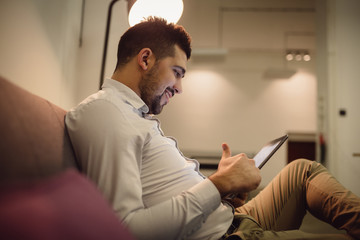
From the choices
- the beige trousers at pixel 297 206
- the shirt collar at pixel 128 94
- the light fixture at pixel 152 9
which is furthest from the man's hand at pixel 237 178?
the light fixture at pixel 152 9

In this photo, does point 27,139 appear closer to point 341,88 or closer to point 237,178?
point 237,178

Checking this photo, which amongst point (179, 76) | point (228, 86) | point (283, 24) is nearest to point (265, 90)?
point (228, 86)

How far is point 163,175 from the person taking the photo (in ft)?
2.52

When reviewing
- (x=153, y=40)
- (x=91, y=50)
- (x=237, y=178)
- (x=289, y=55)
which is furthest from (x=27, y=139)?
(x=289, y=55)

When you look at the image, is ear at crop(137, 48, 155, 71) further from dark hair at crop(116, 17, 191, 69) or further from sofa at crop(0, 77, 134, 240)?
sofa at crop(0, 77, 134, 240)

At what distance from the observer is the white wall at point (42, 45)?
3.99 feet

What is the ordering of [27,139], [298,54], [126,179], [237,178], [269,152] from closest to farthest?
[27,139] < [126,179] < [237,178] < [269,152] < [298,54]

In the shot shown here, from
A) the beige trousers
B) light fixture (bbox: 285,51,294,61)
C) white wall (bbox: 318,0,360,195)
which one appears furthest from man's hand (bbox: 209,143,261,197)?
light fixture (bbox: 285,51,294,61)

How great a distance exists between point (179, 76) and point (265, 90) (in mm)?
4946

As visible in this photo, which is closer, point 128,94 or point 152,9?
point 128,94

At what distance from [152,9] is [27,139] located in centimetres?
111

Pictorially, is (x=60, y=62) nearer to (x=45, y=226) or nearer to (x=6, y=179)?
(x=6, y=179)

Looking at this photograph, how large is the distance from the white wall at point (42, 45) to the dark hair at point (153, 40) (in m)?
0.54

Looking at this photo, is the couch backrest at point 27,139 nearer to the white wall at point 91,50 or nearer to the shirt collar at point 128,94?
the shirt collar at point 128,94
